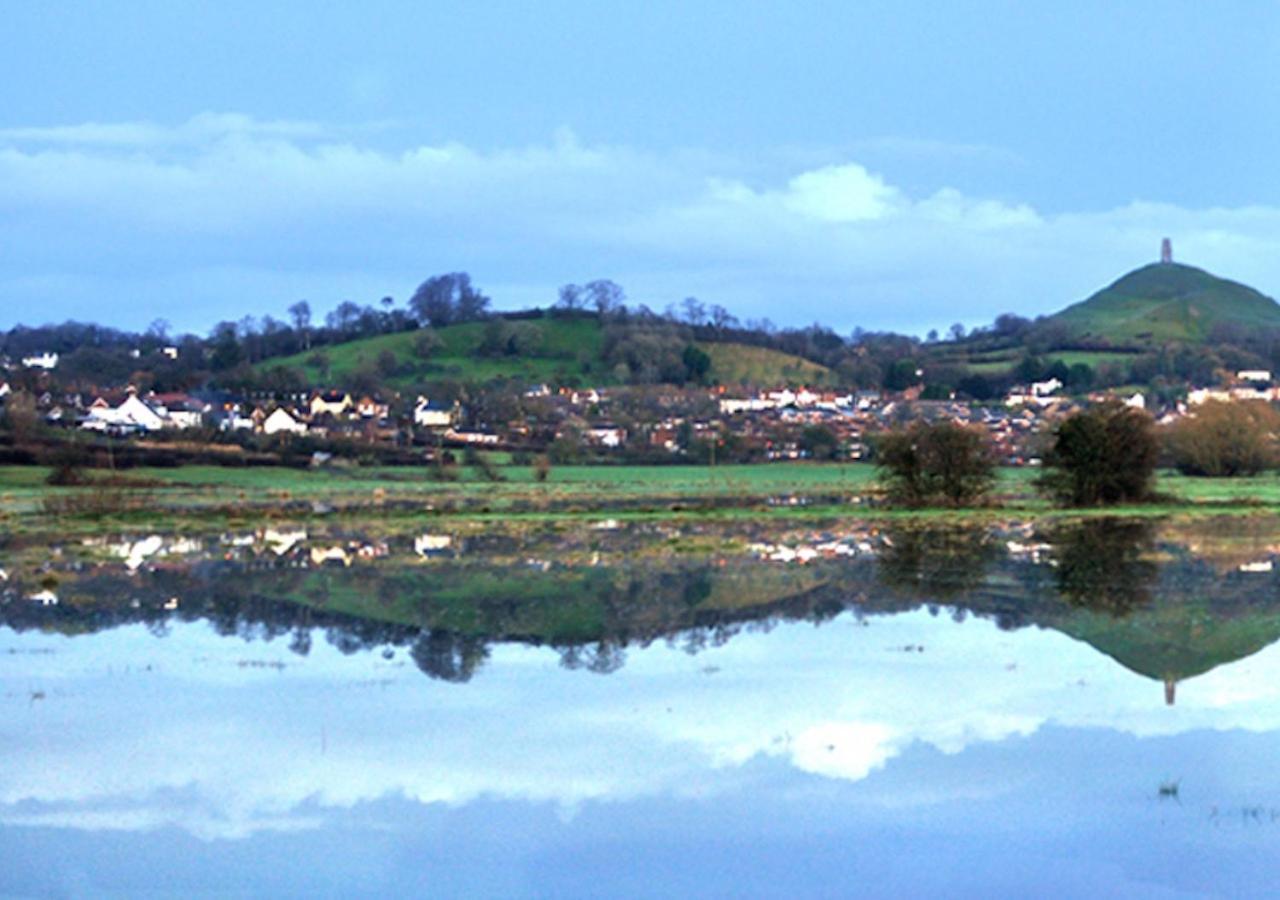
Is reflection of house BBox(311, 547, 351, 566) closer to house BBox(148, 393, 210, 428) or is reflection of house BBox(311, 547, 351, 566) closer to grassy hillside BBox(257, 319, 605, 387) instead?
house BBox(148, 393, 210, 428)

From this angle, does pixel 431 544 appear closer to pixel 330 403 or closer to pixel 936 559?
pixel 936 559

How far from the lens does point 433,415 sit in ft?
360

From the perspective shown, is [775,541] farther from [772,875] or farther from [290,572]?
[772,875]

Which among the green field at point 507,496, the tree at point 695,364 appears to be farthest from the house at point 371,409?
the tree at point 695,364

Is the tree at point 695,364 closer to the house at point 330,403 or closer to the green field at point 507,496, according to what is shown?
the house at point 330,403

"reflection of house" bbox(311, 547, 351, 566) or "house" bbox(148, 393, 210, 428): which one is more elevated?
"house" bbox(148, 393, 210, 428)

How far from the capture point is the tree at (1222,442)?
74438 millimetres

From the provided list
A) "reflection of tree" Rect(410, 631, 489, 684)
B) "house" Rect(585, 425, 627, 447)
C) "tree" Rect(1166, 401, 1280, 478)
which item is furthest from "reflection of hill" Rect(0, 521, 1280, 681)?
"house" Rect(585, 425, 627, 447)

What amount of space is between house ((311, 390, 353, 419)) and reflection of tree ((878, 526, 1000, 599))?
74871mm

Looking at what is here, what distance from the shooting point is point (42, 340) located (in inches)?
7283

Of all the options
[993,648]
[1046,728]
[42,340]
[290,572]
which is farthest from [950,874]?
[42,340]

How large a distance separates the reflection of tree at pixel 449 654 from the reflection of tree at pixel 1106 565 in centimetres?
804

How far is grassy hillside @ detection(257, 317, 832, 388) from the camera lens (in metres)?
139

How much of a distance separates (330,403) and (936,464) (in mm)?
74778
